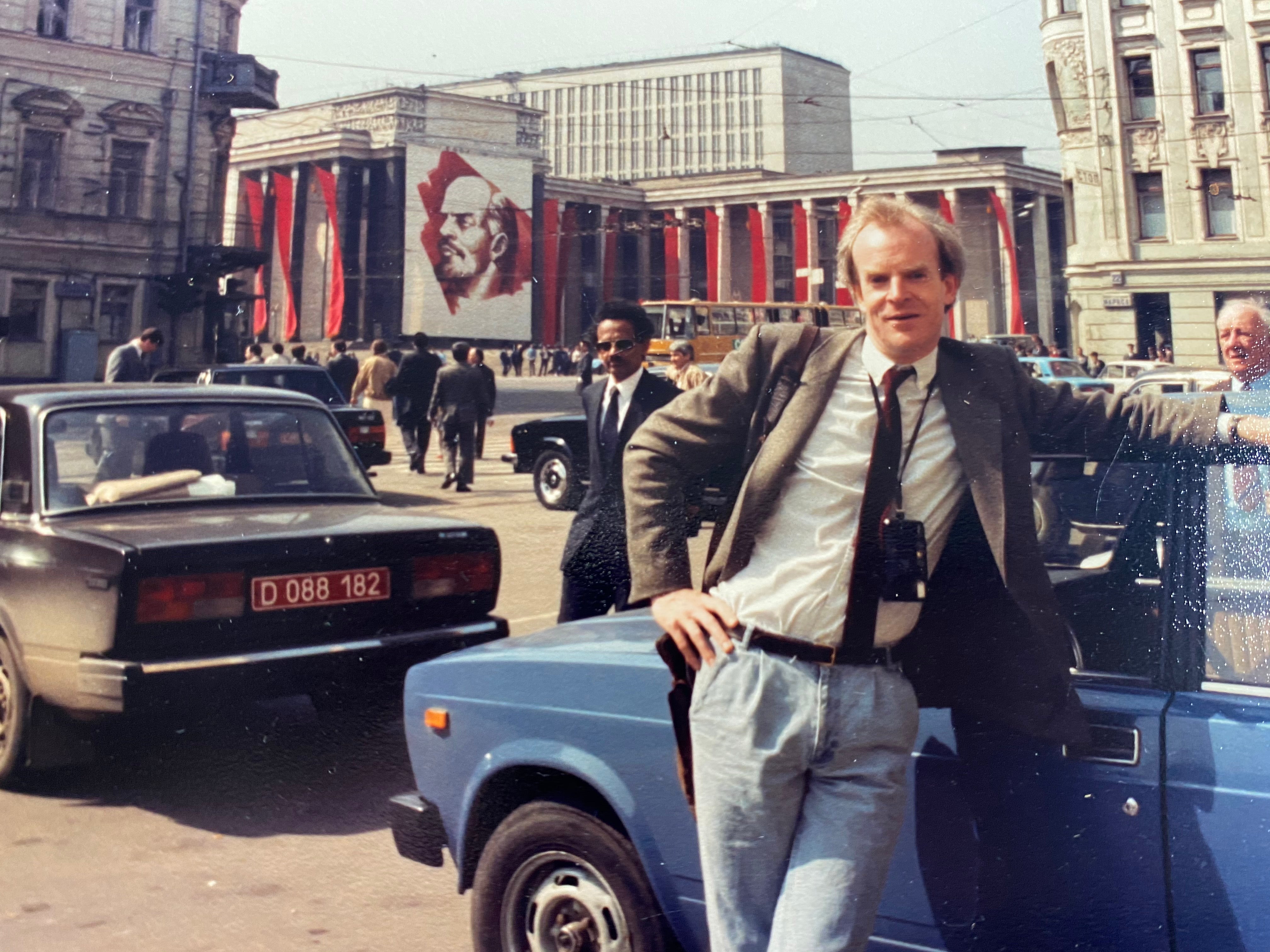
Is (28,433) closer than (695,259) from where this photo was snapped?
Yes

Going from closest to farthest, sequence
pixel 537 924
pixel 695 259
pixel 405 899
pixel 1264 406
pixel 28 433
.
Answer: pixel 1264 406, pixel 537 924, pixel 405 899, pixel 28 433, pixel 695 259

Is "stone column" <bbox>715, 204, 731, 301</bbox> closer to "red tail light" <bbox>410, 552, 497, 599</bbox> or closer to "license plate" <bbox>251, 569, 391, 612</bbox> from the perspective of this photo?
"red tail light" <bbox>410, 552, 497, 599</bbox>

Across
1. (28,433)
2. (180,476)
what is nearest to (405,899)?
(180,476)

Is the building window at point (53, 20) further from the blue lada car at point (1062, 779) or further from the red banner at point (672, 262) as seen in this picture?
the red banner at point (672, 262)

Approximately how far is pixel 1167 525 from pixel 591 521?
3.00 m

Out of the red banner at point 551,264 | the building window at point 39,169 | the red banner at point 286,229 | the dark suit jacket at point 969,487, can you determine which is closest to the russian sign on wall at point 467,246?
the red banner at point 551,264

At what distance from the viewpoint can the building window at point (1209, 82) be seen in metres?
4.67

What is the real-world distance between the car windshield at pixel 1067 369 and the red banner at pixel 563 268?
55.2 m

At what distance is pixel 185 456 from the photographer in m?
5.13

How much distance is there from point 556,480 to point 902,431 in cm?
1122

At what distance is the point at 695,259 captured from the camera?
7544cm

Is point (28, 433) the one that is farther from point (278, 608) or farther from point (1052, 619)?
point (1052, 619)

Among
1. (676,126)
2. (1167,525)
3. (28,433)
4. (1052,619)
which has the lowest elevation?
(1052,619)

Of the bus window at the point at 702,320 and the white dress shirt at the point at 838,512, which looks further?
the bus window at the point at 702,320
